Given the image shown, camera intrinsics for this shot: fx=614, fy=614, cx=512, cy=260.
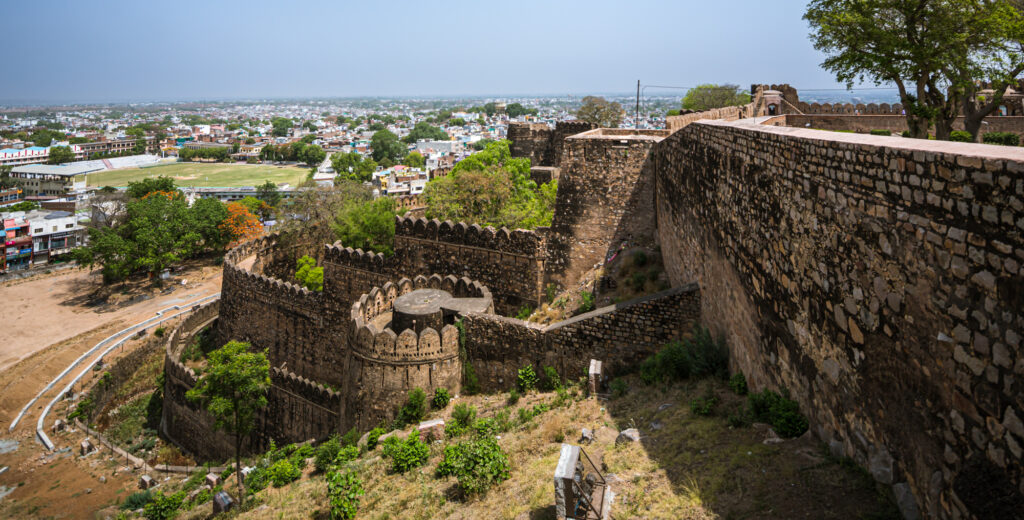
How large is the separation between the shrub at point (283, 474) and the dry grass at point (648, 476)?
0.70m

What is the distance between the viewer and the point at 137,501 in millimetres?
17453

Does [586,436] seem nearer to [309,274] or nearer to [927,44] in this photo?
[927,44]

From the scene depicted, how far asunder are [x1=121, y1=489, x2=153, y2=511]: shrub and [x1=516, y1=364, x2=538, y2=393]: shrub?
11.9m

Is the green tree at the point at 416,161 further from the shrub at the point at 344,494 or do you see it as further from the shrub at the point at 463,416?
the shrub at the point at 344,494

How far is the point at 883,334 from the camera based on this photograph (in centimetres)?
498

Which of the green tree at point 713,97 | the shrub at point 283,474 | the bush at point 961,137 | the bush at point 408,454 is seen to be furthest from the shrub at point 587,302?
the green tree at point 713,97

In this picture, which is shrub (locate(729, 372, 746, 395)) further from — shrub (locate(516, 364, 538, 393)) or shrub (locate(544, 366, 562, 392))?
shrub (locate(516, 364, 538, 393))

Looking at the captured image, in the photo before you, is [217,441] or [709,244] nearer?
[709,244]

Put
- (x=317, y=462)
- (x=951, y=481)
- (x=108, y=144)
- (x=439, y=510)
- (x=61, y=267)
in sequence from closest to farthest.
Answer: (x=951, y=481)
(x=439, y=510)
(x=317, y=462)
(x=61, y=267)
(x=108, y=144)

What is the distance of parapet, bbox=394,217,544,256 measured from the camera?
54.6 ft

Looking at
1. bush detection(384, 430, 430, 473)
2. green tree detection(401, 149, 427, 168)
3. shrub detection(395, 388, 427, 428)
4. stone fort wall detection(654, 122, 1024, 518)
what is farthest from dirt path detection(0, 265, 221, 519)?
green tree detection(401, 149, 427, 168)

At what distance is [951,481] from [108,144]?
199975mm

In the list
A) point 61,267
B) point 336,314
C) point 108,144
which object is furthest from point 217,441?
point 108,144

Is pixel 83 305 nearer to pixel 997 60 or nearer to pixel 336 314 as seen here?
pixel 336 314
